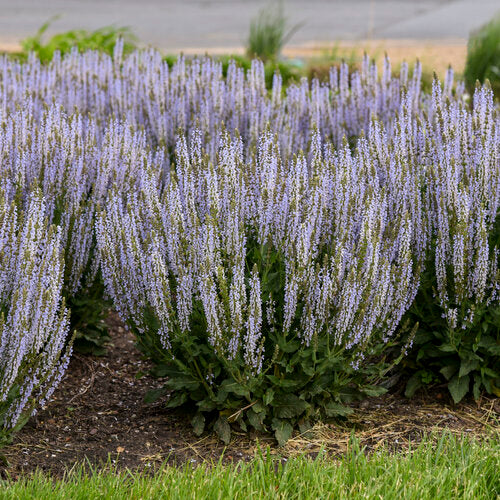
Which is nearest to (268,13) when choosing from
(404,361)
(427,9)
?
(404,361)

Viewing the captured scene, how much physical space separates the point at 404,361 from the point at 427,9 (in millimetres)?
17670

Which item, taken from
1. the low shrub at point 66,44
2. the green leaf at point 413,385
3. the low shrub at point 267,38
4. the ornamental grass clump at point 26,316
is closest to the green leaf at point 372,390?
the green leaf at point 413,385

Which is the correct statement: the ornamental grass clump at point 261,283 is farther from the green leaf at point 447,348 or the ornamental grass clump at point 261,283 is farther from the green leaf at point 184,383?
the green leaf at point 447,348

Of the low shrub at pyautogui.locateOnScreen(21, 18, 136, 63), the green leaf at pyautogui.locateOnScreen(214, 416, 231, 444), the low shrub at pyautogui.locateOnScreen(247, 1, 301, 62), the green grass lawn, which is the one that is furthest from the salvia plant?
the low shrub at pyautogui.locateOnScreen(247, 1, 301, 62)

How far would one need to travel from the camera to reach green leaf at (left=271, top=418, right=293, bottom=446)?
406 centimetres

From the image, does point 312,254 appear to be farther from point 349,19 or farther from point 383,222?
point 349,19

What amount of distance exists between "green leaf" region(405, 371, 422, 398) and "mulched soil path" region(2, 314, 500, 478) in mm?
64

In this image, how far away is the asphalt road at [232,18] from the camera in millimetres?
16484

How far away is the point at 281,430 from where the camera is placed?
4.10 metres

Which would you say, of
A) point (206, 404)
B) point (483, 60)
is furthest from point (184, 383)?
point (483, 60)

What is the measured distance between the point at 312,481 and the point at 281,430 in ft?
1.93

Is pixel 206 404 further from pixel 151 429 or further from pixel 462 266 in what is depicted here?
pixel 462 266

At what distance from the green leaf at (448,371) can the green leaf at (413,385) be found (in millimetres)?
202

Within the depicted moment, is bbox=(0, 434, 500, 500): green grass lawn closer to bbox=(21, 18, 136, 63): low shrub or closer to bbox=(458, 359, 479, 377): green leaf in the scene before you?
bbox=(458, 359, 479, 377): green leaf
